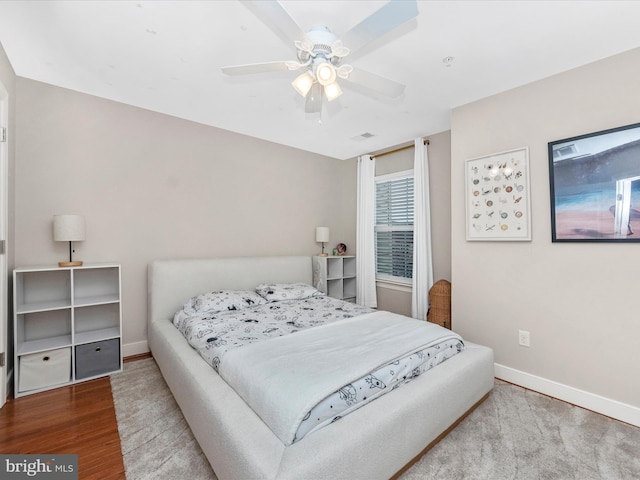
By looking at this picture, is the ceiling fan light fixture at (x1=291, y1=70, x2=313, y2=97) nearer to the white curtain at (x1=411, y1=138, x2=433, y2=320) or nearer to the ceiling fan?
the ceiling fan

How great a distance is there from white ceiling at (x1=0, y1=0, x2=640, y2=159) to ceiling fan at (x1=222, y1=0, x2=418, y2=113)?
0.24 meters

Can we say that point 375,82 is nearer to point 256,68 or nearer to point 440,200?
point 256,68

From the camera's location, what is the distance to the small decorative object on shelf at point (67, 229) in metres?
2.45

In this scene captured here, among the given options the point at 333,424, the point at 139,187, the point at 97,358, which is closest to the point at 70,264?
the point at 97,358

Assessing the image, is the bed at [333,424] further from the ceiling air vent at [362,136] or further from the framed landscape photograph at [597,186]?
the ceiling air vent at [362,136]

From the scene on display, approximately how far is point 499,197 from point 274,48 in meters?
2.23

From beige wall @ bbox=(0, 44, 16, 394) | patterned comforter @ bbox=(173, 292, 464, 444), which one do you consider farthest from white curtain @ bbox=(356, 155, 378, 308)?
beige wall @ bbox=(0, 44, 16, 394)

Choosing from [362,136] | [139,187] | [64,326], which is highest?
[362,136]

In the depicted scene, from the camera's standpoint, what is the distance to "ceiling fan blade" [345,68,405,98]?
1.83 meters

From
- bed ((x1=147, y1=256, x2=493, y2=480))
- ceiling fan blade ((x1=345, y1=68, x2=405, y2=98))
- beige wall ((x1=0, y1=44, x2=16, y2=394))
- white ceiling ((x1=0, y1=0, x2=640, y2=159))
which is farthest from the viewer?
beige wall ((x1=0, y1=44, x2=16, y2=394))

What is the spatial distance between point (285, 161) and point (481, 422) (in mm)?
3596

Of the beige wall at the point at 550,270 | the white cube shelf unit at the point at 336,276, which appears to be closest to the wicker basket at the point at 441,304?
the beige wall at the point at 550,270

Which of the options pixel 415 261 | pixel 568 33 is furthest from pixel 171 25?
pixel 415 261

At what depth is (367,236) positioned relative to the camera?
4.31m
